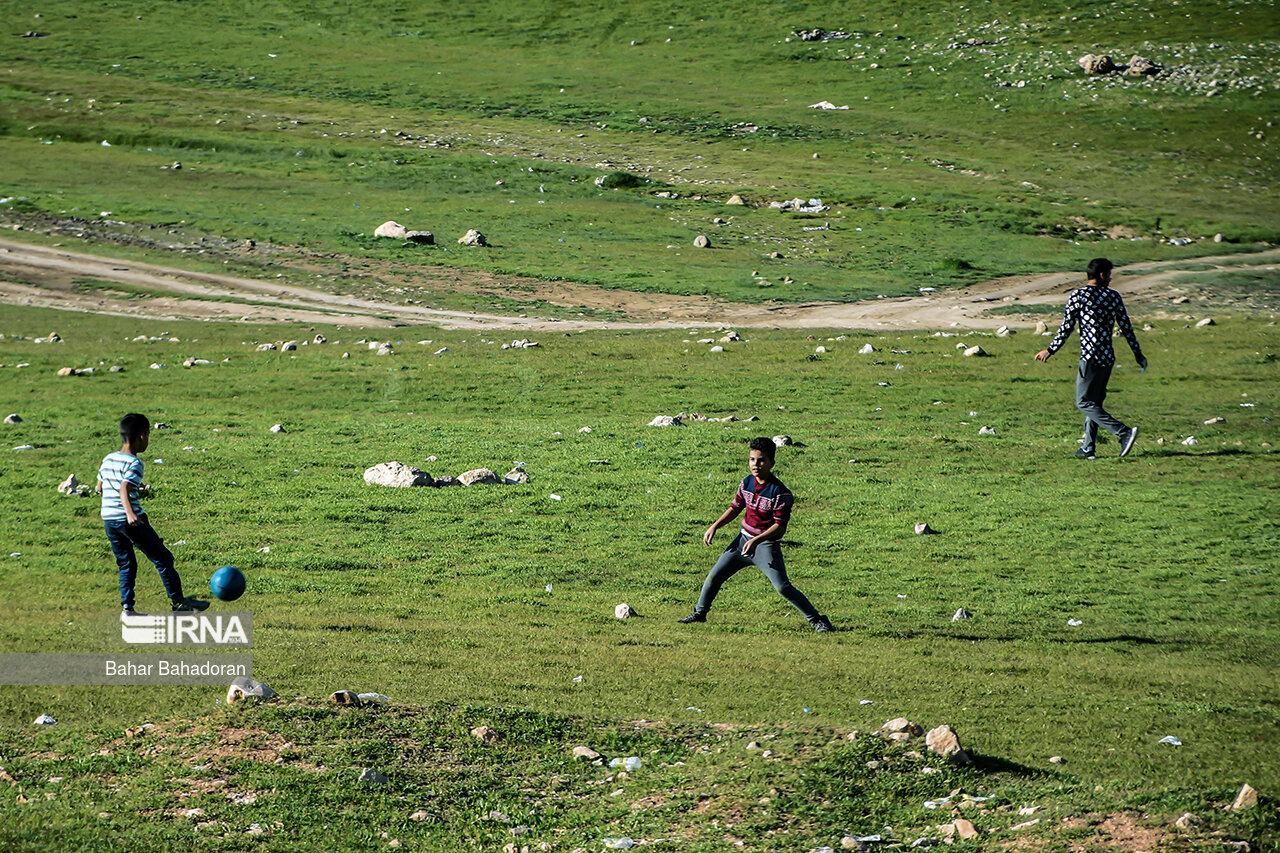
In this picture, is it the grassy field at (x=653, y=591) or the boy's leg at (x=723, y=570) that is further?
the boy's leg at (x=723, y=570)

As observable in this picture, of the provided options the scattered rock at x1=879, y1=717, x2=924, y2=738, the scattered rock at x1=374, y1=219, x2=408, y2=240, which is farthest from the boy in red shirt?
the scattered rock at x1=374, y1=219, x2=408, y2=240

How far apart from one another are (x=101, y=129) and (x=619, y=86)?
2955cm

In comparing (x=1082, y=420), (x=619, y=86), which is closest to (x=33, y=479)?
(x=1082, y=420)

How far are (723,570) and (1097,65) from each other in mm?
68499

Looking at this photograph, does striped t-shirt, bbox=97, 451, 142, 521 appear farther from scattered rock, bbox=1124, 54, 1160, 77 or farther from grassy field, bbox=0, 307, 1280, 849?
scattered rock, bbox=1124, 54, 1160, 77

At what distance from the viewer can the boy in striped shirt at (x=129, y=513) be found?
11.3 meters

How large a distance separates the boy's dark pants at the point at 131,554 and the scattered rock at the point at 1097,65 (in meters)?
70.9

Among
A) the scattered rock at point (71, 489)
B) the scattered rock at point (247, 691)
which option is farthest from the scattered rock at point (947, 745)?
the scattered rock at point (71, 489)

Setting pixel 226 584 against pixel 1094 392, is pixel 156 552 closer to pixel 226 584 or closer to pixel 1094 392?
pixel 226 584

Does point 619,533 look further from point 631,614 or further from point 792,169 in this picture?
point 792,169

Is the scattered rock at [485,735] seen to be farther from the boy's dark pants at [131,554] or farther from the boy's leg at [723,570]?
the boy's dark pants at [131,554]

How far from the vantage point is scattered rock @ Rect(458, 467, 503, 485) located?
18328 mm

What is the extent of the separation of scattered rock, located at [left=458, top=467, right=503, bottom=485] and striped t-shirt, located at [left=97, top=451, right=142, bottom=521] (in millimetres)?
7117

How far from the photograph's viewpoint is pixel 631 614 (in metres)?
12.8
